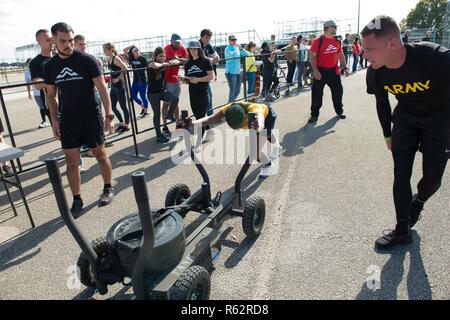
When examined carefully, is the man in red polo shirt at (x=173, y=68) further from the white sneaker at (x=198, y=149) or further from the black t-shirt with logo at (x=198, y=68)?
the white sneaker at (x=198, y=149)

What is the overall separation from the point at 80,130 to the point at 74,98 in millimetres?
390

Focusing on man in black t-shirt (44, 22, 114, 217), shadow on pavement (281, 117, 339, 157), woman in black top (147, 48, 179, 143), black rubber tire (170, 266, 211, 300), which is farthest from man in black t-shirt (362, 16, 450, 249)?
woman in black top (147, 48, 179, 143)

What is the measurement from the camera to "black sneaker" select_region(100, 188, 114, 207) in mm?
4504

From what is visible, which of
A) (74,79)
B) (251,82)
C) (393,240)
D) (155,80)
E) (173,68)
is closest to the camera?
(393,240)

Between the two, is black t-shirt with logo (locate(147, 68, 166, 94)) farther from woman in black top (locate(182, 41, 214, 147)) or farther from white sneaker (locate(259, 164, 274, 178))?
white sneaker (locate(259, 164, 274, 178))

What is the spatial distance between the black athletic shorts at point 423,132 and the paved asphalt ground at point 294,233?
38.2 inches

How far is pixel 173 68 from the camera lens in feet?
23.9

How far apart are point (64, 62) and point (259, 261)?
Result: 10.2 feet

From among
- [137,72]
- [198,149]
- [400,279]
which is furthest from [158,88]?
[400,279]

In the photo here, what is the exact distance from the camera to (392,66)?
→ 111 inches

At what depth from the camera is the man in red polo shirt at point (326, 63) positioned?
760cm

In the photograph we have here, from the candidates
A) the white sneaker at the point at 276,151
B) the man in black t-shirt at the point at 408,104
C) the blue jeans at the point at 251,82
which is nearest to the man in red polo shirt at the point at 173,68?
the white sneaker at the point at 276,151

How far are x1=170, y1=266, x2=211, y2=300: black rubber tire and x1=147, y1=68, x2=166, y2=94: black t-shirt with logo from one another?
17.2 ft

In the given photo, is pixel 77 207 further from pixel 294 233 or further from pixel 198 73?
pixel 198 73
